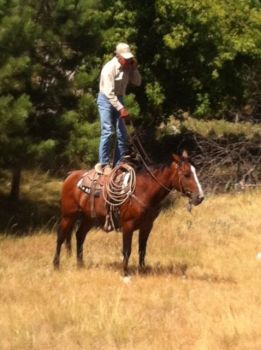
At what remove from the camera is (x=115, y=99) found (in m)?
9.44

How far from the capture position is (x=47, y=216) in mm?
15422

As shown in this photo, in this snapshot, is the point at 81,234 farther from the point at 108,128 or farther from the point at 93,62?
the point at 93,62

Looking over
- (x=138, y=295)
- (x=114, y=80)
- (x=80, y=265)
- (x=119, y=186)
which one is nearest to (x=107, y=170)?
(x=119, y=186)

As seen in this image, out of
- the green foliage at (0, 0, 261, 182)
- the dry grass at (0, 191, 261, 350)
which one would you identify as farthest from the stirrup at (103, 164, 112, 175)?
the green foliage at (0, 0, 261, 182)

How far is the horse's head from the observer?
29.4 ft

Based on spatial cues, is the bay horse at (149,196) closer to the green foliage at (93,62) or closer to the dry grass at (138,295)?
the dry grass at (138,295)

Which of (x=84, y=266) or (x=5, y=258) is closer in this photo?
(x=84, y=266)

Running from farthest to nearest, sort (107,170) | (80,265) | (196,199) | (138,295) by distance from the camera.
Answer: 1. (80,265)
2. (107,170)
3. (196,199)
4. (138,295)

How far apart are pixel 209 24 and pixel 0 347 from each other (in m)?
14.0

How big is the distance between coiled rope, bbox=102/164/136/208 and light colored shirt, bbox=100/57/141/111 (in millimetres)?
840

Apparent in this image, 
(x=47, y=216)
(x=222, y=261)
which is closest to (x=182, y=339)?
(x=222, y=261)

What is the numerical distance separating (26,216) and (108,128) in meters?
6.13

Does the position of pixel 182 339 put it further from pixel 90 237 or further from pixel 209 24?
pixel 209 24

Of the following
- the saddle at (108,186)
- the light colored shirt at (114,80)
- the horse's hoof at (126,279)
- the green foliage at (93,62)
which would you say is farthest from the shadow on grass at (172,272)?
the green foliage at (93,62)
